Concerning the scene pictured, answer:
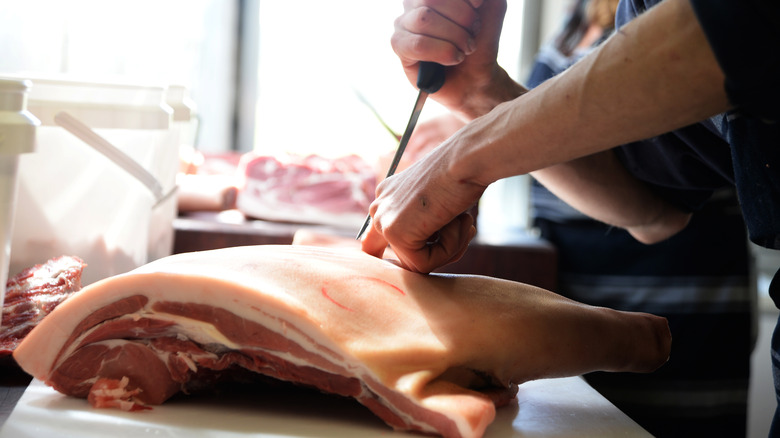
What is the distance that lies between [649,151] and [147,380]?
1.11m

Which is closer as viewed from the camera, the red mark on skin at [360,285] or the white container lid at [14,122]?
the white container lid at [14,122]

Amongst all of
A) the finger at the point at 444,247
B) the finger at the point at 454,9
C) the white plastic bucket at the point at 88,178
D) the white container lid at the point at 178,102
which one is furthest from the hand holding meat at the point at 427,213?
the white container lid at the point at 178,102

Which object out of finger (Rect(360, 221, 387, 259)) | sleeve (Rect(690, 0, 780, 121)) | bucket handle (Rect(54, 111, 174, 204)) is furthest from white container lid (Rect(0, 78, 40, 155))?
sleeve (Rect(690, 0, 780, 121))

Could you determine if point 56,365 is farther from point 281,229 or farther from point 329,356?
point 281,229

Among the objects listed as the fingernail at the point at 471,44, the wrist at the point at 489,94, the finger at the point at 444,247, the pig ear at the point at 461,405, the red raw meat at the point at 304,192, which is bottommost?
the red raw meat at the point at 304,192

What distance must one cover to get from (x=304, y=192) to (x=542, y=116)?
188 centimetres

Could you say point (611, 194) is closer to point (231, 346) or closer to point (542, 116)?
point (542, 116)

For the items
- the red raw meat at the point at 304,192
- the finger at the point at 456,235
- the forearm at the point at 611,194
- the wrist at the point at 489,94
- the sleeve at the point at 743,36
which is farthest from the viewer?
the red raw meat at the point at 304,192

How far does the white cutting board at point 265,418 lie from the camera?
2.94 feet

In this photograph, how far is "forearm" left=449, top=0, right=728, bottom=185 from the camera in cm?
82

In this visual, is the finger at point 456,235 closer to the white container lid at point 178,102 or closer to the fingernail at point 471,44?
the fingernail at point 471,44

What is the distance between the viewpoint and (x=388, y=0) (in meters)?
4.95

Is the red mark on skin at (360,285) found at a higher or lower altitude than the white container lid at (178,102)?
lower

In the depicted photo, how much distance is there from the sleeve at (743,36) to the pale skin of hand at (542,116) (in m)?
0.01
